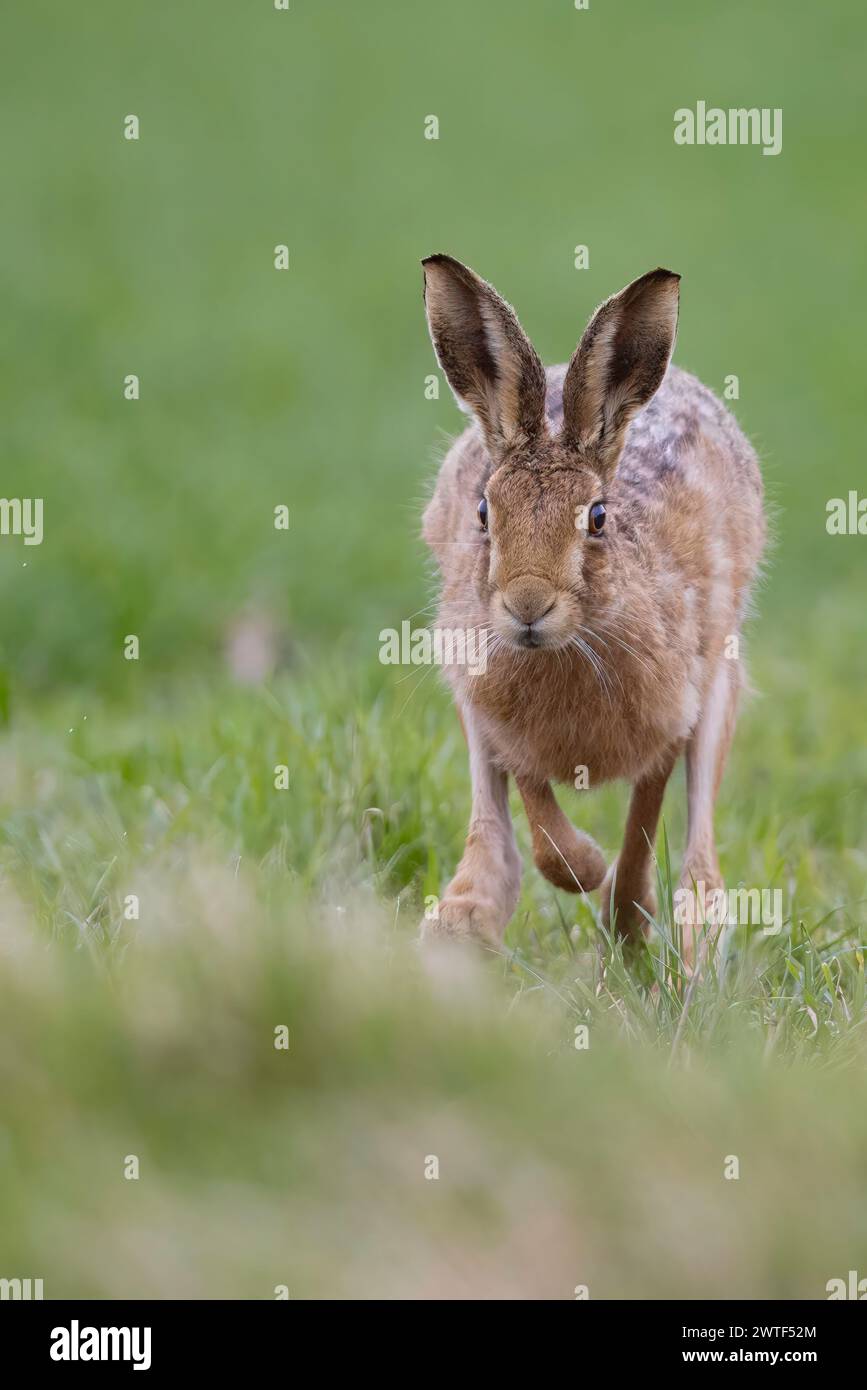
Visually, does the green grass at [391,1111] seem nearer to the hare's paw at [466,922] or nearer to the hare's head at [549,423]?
the hare's paw at [466,922]

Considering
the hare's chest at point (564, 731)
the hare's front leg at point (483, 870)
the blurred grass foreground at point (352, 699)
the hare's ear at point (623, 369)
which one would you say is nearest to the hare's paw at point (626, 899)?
the blurred grass foreground at point (352, 699)

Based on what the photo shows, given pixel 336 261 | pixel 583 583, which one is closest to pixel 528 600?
pixel 583 583

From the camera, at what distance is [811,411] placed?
51.7 ft

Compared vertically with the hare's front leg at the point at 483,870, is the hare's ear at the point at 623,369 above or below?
above

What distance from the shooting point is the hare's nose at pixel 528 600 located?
5062 mm

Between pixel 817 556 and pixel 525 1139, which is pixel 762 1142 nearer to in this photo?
pixel 525 1139

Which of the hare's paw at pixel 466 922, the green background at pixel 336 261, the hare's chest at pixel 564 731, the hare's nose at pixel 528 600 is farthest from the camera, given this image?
the green background at pixel 336 261

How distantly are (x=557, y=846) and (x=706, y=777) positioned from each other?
667mm

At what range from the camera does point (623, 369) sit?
5449 mm

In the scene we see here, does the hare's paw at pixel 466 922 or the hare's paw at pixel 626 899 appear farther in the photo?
the hare's paw at pixel 626 899

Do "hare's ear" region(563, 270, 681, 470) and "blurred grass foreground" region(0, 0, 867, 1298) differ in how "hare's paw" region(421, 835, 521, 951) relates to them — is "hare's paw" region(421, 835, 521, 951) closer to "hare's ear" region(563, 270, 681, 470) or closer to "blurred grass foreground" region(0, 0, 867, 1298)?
"blurred grass foreground" region(0, 0, 867, 1298)

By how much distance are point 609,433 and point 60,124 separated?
17.6 metres

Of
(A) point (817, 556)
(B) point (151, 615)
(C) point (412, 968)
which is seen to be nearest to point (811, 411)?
(A) point (817, 556)

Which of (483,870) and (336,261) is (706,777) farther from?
(336,261)
